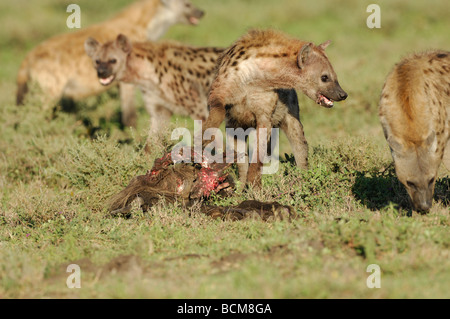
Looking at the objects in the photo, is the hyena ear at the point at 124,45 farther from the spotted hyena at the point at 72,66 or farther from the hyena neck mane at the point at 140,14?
the hyena neck mane at the point at 140,14

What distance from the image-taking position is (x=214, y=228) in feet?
16.7

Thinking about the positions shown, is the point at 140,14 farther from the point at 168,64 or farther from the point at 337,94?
the point at 337,94

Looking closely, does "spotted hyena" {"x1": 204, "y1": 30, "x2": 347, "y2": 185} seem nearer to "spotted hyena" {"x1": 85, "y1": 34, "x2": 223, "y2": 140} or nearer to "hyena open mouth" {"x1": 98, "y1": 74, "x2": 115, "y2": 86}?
"spotted hyena" {"x1": 85, "y1": 34, "x2": 223, "y2": 140}

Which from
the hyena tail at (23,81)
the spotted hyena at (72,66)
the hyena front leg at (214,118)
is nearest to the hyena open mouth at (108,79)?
the spotted hyena at (72,66)

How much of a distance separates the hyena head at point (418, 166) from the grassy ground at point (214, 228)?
0.20m

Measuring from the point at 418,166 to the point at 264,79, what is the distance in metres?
1.69

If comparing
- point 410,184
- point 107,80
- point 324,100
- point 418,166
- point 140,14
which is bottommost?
point 410,184

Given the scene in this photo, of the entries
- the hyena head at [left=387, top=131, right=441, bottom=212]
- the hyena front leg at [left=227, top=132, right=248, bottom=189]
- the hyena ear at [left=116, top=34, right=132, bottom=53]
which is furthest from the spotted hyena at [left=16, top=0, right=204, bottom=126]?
the hyena head at [left=387, top=131, right=441, bottom=212]

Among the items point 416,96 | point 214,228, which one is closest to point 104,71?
point 214,228

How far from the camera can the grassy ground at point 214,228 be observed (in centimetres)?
395

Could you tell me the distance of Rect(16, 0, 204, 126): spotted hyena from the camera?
8.64m

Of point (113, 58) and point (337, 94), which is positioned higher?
point (113, 58)

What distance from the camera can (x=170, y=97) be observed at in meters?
7.66

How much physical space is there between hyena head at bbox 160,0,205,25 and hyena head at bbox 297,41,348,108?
4746 mm
